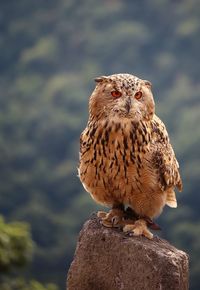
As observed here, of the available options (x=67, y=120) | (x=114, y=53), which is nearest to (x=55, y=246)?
(x=67, y=120)

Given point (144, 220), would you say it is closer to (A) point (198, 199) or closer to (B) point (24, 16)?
(A) point (198, 199)

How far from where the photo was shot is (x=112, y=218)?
3912mm

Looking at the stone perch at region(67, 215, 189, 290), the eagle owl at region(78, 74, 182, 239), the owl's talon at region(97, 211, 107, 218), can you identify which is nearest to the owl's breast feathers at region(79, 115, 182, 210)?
the eagle owl at region(78, 74, 182, 239)

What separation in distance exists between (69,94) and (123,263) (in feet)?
80.2

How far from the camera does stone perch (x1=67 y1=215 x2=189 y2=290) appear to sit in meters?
3.34

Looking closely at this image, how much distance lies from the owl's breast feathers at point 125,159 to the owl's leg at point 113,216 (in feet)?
0.24

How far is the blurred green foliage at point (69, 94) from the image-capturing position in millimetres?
21562

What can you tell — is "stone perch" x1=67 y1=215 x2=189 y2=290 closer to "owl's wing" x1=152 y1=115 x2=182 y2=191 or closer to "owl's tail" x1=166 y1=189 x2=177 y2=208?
"owl's wing" x1=152 y1=115 x2=182 y2=191

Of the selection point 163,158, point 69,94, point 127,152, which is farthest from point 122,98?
point 69,94

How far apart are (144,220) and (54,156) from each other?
21306 millimetres

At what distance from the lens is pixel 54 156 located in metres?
25.2

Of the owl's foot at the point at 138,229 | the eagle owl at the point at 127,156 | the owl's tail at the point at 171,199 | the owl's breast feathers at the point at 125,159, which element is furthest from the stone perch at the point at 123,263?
the owl's tail at the point at 171,199

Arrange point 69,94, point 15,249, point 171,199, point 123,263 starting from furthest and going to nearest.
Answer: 1. point 69,94
2. point 15,249
3. point 171,199
4. point 123,263

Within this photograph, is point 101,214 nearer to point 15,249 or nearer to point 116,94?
point 116,94
